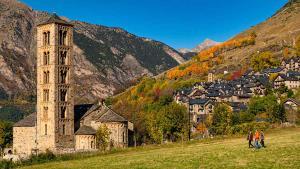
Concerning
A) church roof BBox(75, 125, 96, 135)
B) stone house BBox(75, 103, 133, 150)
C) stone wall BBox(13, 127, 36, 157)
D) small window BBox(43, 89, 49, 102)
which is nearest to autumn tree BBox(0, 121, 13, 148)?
stone wall BBox(13, 127, 36, 157)

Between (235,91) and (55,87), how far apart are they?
260 ft

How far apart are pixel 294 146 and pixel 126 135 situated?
2015 inches

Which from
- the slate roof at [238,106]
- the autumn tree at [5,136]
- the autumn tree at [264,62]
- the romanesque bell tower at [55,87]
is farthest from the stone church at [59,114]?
the autumn tree at [264,62]

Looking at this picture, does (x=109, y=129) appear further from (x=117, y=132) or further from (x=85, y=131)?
(x=85, y=131)

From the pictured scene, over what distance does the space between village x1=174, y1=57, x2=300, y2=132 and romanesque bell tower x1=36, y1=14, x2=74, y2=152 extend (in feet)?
143

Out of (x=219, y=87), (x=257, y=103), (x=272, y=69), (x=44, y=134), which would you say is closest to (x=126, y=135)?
(x=44, y=134)

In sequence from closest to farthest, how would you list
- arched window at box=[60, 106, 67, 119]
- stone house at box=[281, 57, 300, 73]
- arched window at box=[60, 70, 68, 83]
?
1. arched window at box=[60, 106, 67, 119]
2. arched window at box=[60, 70, 68, 83]
3. stone house at box=[281, 57, 300, 73]

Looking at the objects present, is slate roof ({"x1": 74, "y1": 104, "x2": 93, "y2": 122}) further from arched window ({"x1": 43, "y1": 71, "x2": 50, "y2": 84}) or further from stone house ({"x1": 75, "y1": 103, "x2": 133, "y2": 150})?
arched window ({"x1": 43, "y1": 71, "x2": 50, "y2": 84})

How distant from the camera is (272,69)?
17338 cm

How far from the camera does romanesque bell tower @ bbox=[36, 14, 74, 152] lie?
9019 cm

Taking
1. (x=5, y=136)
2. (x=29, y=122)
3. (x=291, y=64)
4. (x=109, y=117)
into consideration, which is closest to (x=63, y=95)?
(x=29, y=122)

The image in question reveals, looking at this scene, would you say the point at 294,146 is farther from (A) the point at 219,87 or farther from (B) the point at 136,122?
(A) the point at 219,87

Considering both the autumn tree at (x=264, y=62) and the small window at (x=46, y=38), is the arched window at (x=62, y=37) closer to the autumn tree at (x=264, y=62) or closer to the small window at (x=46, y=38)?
the small window at (x=46, y=38)

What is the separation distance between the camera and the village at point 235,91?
478 ft
